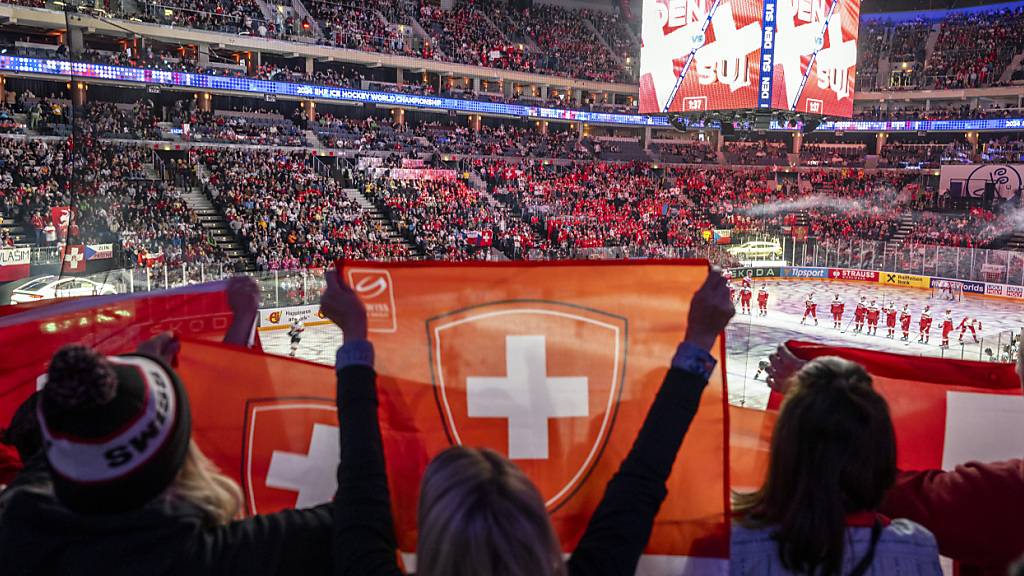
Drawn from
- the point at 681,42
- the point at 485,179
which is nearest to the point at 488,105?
the point at 485,179

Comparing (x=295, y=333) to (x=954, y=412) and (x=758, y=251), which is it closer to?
(x=954, y=412)

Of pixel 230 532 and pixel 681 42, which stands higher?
pixel 681 42

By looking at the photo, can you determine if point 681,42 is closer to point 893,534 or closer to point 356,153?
point 356,153

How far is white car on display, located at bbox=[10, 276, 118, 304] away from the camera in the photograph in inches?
485

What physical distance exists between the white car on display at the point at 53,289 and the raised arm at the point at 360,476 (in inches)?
421

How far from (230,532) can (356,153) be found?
37238 mm

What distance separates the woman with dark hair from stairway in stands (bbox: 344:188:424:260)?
27.3m

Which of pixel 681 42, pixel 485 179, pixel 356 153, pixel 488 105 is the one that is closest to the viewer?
pixel 681 42

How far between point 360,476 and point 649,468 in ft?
2.20

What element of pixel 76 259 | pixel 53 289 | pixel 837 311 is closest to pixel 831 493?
pixel 76 259

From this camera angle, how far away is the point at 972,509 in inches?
89.4

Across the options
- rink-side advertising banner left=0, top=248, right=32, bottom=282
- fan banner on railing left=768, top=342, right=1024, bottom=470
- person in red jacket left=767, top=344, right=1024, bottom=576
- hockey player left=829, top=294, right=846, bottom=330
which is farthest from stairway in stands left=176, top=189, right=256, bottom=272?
person in red jacket left=767, top=344, right=1024, bottom=576

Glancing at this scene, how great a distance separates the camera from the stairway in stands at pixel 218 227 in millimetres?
25891

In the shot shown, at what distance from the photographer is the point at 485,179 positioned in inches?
1602
